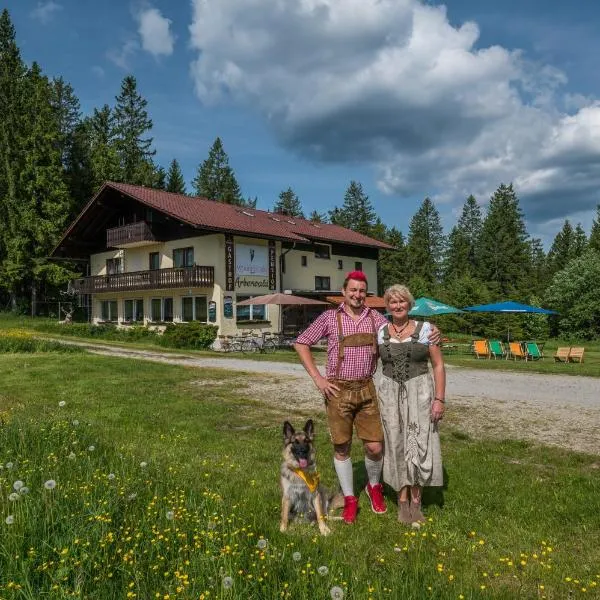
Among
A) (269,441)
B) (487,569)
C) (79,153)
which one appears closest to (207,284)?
(269,441)

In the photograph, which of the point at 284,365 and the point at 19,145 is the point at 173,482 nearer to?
the point at 284,365

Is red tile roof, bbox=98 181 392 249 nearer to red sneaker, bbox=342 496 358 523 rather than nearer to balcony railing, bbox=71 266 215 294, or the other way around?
balcony railing, bbox=71 266 215 294

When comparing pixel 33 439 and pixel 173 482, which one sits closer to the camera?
pixel 173 482

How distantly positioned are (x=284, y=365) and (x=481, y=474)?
12143mm

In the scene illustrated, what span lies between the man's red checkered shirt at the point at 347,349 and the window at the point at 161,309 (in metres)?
27.4

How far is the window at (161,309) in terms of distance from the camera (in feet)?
102

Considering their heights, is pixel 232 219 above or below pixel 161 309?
above

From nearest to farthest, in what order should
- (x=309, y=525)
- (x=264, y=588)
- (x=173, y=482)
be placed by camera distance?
(x=264, y=588)
(x=309, y=525)
(x=173, y=482)

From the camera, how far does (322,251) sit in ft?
116

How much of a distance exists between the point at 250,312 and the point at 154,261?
770cm

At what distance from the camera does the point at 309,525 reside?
162 inches

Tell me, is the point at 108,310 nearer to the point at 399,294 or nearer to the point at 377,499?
the point at 377,499

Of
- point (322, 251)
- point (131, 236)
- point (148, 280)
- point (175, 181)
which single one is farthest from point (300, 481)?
point (175, 181)

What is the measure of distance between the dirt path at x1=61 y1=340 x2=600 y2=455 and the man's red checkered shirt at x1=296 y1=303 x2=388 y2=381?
152 inches
